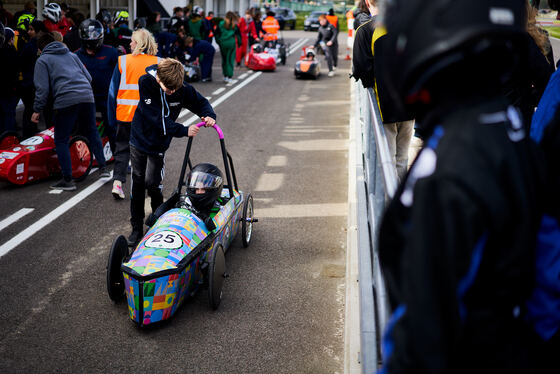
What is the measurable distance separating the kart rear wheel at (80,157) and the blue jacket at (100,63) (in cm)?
90

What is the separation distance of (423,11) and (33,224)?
244 inches

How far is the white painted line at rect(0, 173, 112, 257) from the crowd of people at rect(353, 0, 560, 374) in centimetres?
541


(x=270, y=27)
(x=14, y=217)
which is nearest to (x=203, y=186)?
(x=14, y=217)

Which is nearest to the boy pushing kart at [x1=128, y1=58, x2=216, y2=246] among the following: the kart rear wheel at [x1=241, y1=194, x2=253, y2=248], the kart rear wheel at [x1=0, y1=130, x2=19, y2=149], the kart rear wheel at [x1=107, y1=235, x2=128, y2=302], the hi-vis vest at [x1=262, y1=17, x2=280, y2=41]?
the kart rear wheel at [x1=241, y1=194, x2=253, y2=248]

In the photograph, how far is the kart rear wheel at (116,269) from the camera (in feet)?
15.6

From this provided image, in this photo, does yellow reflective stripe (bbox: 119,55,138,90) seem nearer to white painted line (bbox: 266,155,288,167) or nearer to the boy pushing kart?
the boy pushing kart

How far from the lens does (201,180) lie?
17.4ft

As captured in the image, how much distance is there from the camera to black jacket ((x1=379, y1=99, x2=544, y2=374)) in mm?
1250

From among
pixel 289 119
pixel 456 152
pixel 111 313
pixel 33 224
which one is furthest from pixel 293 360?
pixel 289 119

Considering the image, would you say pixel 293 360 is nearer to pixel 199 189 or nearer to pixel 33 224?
pixel 199 189

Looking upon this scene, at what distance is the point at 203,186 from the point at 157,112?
1.11 metres

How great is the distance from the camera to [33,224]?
6.71 meters

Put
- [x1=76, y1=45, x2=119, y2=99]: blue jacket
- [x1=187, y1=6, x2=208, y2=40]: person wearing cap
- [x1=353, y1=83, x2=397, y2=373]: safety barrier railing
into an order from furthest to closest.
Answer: [x1=187, y1=6, x2=208, y2=40]: person wearing cap → [x1=76, y1=45, x2=119, y2=99]: blue jacket → [x1=353, y1=83, x2=397, y2=373]: safety barrier railing

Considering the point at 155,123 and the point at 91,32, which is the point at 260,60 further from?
the point at 155,123
